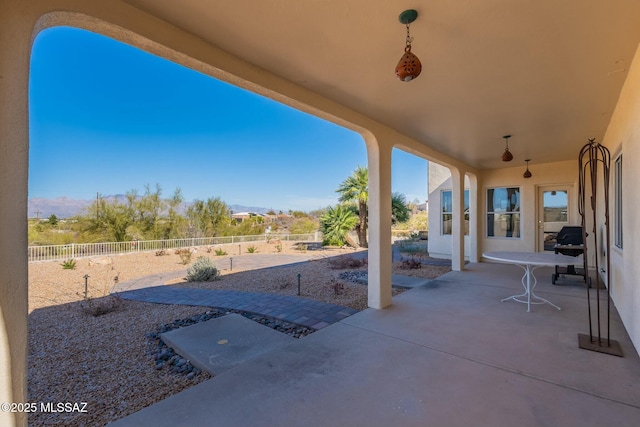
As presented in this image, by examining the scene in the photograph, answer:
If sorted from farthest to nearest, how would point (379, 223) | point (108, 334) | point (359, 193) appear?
1. point (359, 193)
2. point (379, 223)
3. point (108, 334)

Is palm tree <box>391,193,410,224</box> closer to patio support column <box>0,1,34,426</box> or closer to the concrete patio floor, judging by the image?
the concrete patio floor

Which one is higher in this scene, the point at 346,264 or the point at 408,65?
the point at 408,65

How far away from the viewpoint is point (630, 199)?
9.70 feet

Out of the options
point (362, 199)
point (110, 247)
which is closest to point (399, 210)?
point (362, 199)

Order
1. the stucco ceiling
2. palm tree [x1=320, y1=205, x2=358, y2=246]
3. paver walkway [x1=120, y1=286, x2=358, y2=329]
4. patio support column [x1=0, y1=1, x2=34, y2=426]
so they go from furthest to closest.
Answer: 1. palm tree [x1=320, y1=205, x2=358, y2=246]
2. paver walkway [x1=120, y1=286, x2=358, y2=329]
3. the stucco ceiling
4. patio support column [x1=0, y1=1, x2=34, y2=426]

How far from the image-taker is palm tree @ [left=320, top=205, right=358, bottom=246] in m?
12.9

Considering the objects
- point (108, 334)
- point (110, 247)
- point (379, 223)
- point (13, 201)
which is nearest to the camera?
point (13, 201)

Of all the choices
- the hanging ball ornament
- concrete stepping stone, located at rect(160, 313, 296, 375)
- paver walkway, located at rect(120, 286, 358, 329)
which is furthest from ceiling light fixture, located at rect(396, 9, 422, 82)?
paver walkway, located at rect(120, 286, 358, 329)

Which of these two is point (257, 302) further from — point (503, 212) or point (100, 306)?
point (503, 212)

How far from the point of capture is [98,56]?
9.90 meters

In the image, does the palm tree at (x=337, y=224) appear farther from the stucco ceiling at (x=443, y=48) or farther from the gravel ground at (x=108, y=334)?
the stucco ceiling at (x=443, y=48)

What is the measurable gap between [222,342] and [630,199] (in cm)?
466

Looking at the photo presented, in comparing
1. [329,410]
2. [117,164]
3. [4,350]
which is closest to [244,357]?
[329,410]

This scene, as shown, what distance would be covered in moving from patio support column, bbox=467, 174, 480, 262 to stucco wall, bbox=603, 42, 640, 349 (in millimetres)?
4096
